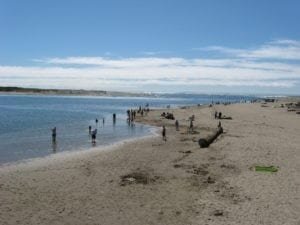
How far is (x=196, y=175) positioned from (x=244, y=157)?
6295mm

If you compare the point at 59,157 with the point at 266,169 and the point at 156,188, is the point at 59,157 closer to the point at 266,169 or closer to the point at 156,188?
the point at 156,188

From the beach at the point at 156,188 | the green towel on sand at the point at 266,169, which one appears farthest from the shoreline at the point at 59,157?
the green towel on sand at the point at 266,169

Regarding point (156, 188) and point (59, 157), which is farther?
point (59, 157)

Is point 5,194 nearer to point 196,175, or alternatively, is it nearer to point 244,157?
point 196,175

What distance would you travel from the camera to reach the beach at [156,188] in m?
15.9

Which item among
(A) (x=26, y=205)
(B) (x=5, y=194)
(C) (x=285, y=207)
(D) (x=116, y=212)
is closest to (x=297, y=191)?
(C) (x=285, y=207)

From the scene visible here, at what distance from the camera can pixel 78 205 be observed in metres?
17.3

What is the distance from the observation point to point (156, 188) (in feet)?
66.7

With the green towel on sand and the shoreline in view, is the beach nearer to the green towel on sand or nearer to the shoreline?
the shoreline

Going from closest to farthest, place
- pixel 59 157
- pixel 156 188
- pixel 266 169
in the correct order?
pixel 156 188 → pixel 266 169 → pixel 59 157

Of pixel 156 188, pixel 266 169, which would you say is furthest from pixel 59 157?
pixel 266 169

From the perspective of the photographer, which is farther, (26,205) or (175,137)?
(175,137)

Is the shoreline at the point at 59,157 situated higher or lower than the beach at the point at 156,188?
lower

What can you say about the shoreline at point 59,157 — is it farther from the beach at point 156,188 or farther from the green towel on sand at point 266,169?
the green towel on sand at point 266,169
